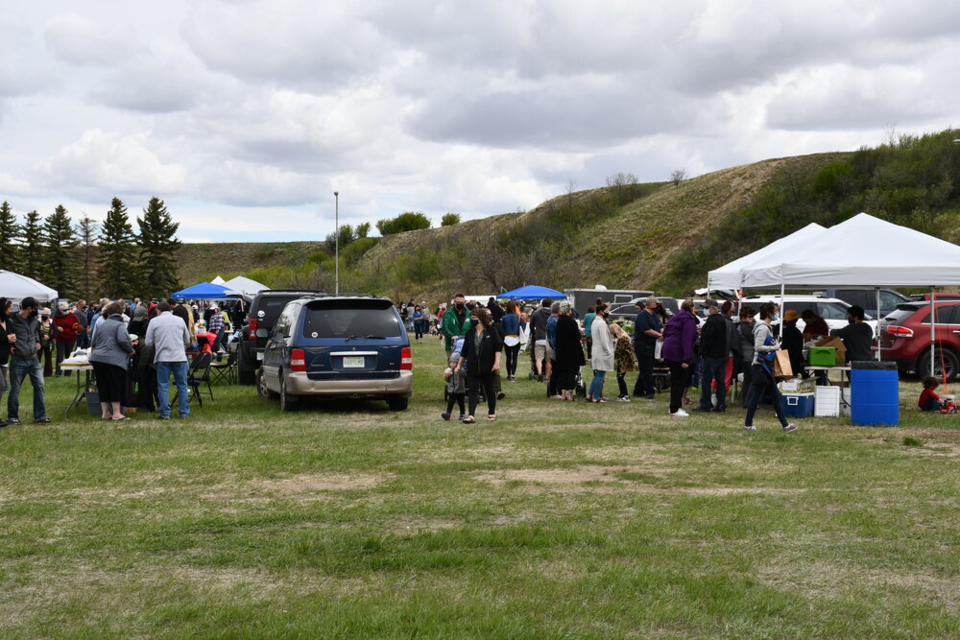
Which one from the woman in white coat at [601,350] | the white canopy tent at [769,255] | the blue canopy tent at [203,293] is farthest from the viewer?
the blue canopy tent at [203,293]

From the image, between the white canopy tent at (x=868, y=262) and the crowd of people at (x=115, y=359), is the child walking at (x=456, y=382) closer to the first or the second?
the crowd of people at (x=115, y=359)

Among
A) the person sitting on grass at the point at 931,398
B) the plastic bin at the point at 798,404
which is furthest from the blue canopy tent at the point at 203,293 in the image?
the person sitting on grass at the point at 931,398

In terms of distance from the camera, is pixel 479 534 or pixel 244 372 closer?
pixel 479 534

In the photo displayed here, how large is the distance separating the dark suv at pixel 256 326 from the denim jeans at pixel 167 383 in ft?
17.3

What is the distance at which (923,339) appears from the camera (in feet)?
62.5

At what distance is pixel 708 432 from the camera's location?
40.4ft

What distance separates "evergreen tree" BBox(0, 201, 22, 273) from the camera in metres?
86.9

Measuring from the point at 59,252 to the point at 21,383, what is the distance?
8571 centimetres

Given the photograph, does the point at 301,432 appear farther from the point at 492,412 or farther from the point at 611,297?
the point at 611,297

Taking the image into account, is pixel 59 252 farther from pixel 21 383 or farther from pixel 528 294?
pixel 21 383

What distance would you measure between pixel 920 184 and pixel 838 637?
69.3 metres

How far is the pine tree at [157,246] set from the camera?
98.0 metres

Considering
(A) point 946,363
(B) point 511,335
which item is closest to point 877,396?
(A) point 946,363

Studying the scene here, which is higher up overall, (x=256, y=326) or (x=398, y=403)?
(x=256, y=326)
